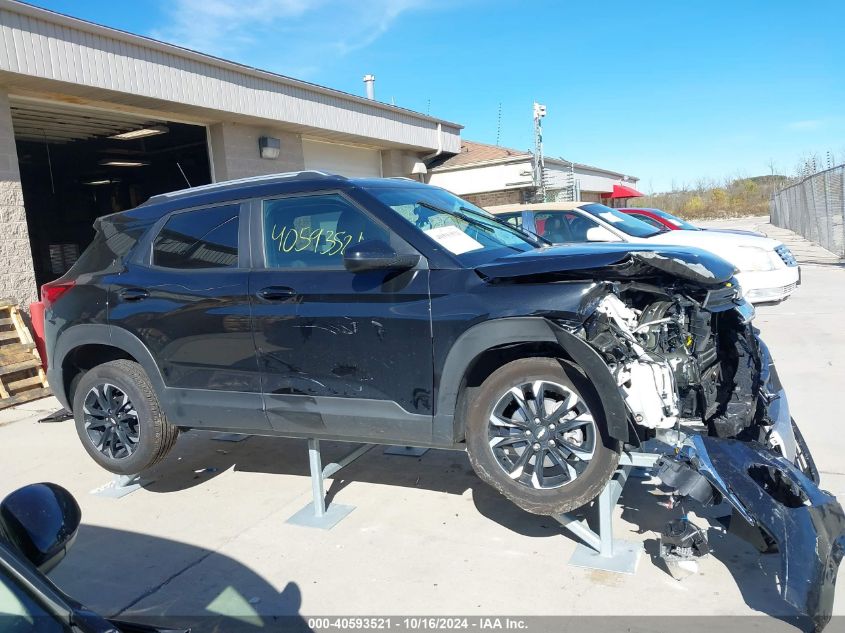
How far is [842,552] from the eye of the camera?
9.47 ft

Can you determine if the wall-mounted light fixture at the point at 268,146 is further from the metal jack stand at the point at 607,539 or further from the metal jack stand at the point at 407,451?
the metal jack stand at the point at 607,539

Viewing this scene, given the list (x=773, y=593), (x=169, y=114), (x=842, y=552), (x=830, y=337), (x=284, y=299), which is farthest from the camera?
(x=169, y=114)

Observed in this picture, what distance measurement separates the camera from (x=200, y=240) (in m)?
4.45

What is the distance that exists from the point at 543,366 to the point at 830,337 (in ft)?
21.2

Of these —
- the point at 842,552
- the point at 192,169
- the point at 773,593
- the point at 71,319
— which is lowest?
the point at 773,593

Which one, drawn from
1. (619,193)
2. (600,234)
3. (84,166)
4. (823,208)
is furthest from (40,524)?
(619,193)

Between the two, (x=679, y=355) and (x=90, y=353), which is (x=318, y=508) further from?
(x=679, y=355)

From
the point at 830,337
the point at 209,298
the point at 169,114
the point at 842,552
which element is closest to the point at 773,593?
the point at 842,552

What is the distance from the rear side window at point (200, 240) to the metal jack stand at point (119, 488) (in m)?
1.67

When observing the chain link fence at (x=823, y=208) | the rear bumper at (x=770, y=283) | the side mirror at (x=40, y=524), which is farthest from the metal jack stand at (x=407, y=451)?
the chain link fence at (x=823, y=208)

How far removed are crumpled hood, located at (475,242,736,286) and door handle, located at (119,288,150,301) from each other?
7.65ft

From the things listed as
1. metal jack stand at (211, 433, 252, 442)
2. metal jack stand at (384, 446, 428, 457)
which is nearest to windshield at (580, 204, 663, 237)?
Result: metal jack stand at (384, 446, 428, 457)

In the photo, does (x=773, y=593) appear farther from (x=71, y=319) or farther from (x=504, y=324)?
Result: (x=71, y=319)

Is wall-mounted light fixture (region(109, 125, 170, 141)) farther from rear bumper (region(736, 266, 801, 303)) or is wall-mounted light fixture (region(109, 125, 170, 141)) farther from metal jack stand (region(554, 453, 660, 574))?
metal jack stand (region(554, 453, 660, 574))
